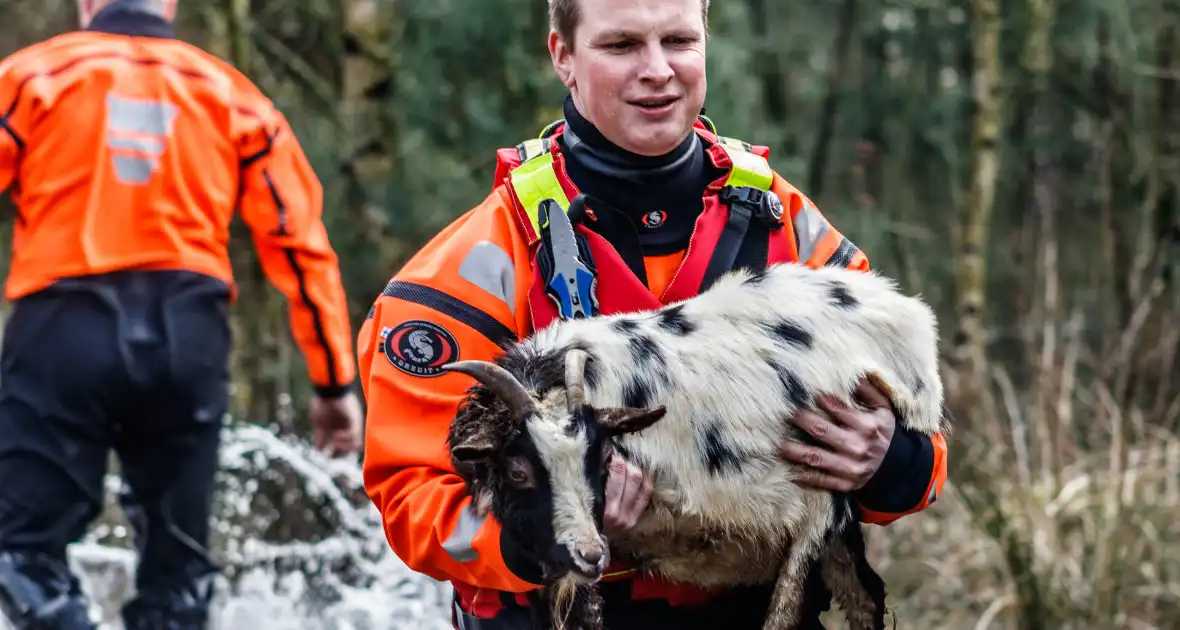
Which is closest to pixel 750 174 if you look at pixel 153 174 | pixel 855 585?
pixel 855 585

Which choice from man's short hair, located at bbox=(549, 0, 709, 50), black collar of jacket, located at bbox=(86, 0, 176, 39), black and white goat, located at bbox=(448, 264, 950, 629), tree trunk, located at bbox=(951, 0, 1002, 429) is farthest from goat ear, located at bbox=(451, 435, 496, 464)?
tree trunk, located at bbox=(951, 0, 1002, 429)

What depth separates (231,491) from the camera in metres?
9.05

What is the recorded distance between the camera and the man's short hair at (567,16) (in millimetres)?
2633

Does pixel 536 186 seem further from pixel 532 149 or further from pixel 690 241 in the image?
pixel 690 241

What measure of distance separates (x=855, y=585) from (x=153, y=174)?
11.8 feet

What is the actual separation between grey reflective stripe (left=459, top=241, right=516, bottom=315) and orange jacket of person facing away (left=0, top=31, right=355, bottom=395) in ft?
10.0

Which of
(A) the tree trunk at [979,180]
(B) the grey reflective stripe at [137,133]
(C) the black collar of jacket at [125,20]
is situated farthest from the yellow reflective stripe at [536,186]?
(A) the tree trunk at [979,180]

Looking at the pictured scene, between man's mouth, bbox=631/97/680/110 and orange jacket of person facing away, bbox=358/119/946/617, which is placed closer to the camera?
orange jacket of person facing away, bbox=358/119/946/617

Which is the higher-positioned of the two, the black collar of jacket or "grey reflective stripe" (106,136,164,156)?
the black collar of jacket

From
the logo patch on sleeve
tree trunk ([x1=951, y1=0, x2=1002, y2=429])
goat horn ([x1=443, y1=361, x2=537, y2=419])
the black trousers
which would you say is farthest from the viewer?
tree trunk ([x1=951, y1=0, x2=1002, y2=429])

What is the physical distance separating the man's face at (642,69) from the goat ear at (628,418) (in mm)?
539

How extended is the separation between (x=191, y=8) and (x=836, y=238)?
9.25 metres

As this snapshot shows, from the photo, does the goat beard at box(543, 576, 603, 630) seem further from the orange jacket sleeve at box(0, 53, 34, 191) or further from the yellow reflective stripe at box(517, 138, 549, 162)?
the orange jacket sleeve at box(0, 53, 34, 191)

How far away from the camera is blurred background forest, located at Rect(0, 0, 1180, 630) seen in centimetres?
662
